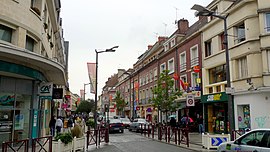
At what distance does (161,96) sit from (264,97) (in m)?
10.3

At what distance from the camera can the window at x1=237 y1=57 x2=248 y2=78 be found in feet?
57.5

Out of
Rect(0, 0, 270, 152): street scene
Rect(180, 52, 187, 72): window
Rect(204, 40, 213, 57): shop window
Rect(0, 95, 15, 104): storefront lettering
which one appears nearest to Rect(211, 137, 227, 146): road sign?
Rect(0, 0, 270, 152): street scene

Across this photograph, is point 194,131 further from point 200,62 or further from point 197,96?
point 200,62

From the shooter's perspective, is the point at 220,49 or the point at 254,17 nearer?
the point at 254,17

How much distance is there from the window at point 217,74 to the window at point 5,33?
15141mm

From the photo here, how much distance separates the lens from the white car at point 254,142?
7092 millimetres

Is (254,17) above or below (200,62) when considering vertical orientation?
above

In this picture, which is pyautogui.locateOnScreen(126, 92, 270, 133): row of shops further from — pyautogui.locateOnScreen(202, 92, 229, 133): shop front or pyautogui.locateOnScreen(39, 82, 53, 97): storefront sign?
pyautogui.locateOnScreen(39, 82, 53, 97): storefront sign

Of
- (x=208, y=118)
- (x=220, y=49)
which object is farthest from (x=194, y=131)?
(x=220, y=49)

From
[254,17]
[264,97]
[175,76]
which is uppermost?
[254,17]

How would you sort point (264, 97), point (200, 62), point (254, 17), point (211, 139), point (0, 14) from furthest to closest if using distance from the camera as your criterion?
1. point (200, 62)
2. point (254, 17)
3. point (264, 97)
4. point (211, 139)
5. point (0, 14)

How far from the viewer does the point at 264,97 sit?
15703 mm

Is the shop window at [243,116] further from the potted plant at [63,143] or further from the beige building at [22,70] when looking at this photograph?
the beige building at [22,70]

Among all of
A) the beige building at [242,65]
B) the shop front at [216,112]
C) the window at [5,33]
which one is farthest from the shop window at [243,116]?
the window at [5,33]
